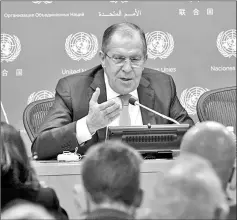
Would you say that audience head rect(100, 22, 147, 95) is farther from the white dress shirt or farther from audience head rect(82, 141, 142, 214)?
audience head rect(82, 141, 142, 214)

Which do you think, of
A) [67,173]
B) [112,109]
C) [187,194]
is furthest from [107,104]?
[187,194]

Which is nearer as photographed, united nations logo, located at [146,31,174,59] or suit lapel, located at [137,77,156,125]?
suit lapel, located at [137,77,156,125]

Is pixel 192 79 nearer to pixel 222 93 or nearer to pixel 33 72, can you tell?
pixel 222 93

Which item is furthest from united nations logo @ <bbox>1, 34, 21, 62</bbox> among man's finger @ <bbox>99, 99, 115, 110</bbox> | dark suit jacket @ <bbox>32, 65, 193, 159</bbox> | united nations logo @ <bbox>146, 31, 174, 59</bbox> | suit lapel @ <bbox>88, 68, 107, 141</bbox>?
man's finger @ <bbox>99, 99, 115, 110</bbox>

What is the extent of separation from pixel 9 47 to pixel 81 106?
4.83 ft

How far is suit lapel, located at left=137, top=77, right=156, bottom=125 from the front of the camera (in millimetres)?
4179

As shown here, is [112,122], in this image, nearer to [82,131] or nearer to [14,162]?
[82,131]

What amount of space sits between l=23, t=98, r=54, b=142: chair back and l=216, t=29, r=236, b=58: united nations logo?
5.39 feet

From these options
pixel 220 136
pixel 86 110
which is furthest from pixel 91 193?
pixel 86 110

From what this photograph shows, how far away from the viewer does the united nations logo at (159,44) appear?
5.46m

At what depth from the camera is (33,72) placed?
17.9 feet

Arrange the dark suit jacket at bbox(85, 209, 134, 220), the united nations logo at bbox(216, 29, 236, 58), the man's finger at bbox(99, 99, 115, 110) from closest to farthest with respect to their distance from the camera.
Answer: the dark suit jacket at bbox(85, 209, 134, 220) < the man's finger at bbox(99, 99, 115, 110) < the united nations logo at bbox(216, 29, 236, 58)

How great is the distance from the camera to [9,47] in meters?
5.39

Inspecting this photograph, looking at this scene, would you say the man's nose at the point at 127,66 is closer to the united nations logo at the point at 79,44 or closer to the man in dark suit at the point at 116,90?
the man in dark suit at the point at 116,90
